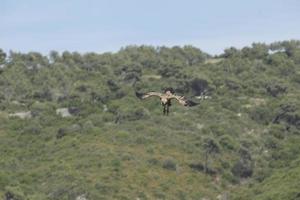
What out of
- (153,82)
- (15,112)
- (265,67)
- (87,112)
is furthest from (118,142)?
(265,67)

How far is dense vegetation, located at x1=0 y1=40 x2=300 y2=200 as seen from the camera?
107062mm

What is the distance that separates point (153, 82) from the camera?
15738 cm

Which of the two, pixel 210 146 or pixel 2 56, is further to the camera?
pixel 2 56

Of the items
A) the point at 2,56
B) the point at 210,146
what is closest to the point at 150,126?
the point at 210,146

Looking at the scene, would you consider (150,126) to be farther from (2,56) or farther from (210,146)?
(2,56)

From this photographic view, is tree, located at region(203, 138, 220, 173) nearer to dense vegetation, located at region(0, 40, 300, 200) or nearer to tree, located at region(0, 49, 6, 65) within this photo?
dense vegetation, located at region(0, 40, 300, 200)

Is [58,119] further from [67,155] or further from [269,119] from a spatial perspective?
[269,119]

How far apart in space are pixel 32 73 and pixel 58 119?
39.0 m

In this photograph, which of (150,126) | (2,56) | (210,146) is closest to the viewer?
(210,146)

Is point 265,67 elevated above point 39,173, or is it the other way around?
point 265,67

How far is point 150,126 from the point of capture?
128 meters

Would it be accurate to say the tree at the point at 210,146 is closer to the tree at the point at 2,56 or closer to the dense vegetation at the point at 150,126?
the dense vegetation at the point at 150,126

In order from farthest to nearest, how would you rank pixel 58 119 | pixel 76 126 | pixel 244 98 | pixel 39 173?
pixel 244 98 < pixel 58 119 < pixel 76 126 < pixel 39 173

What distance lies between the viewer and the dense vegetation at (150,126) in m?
107
